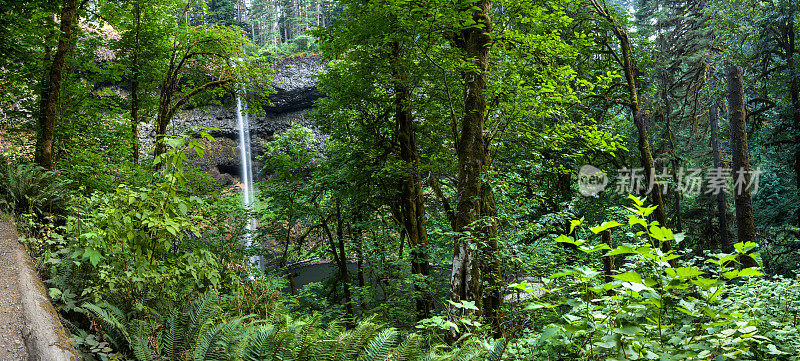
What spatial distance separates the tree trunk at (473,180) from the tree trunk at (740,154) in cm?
627

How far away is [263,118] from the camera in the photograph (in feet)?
110

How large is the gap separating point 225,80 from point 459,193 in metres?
8.64

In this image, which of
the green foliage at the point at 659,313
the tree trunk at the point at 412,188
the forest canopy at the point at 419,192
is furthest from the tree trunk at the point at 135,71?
the green foliage at the point at 659,313

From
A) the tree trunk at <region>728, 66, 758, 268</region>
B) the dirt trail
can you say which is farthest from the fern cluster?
the tree trunk at <region>728, 66, 758, 268</region>

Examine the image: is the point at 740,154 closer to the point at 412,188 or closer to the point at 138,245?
the point at 412,188

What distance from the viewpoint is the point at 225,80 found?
1125 cm

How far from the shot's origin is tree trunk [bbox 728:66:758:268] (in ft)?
27.3

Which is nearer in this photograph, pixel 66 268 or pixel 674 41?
pixel 66 268

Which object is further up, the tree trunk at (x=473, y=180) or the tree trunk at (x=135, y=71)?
the tree trunk at (x=135, y=71)

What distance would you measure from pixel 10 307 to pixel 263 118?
1273 inches

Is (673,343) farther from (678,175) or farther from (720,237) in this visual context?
(720,237)

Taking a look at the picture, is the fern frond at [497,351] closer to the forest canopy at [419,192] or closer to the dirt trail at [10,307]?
the forest canopy at [419,192]

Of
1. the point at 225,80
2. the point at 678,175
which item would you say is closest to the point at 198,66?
the point at 225,80

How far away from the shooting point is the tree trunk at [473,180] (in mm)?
4879
